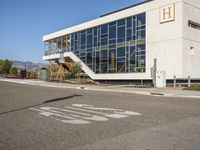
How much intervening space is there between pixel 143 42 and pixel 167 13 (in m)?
4.98

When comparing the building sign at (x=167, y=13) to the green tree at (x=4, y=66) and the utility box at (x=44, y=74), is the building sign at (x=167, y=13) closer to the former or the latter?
the utility box at (x=44, y=74)

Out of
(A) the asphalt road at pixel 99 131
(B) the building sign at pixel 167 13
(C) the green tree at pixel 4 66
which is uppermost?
(B) the building sign at pixel 167 13

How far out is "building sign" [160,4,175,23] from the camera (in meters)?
31.7

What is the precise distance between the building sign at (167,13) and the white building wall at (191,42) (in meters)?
1.38

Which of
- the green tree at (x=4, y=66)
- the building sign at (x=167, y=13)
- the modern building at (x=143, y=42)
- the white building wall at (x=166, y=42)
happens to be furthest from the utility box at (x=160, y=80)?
the green tree at (x=4, y=66)

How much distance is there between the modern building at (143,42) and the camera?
31188 mm

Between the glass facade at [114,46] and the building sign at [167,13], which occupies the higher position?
the building sign at [167,13]

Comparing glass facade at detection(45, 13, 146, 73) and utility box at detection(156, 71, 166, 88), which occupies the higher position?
glass facade at detection(45, 13, 146, 73)

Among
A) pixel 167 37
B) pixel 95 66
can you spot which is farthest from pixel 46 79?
pixel 167 37

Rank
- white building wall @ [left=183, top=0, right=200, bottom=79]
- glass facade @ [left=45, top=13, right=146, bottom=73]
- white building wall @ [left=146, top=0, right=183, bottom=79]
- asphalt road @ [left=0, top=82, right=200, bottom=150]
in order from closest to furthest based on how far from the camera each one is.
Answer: asphalt road @ [left=0, top=82, right=200, bottom=150], white building wall @ [left=146, top=0, right=183, bottom=79], white building wall @ [left=183, top=0, right=200, bottom=79], glass facade @ [left=45, top=13, right=146, bottom=73]

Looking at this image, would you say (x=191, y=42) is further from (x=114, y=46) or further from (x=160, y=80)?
(x=114, y=46)

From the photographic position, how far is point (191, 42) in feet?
105

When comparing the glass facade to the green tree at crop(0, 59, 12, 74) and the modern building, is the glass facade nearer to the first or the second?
the modern building

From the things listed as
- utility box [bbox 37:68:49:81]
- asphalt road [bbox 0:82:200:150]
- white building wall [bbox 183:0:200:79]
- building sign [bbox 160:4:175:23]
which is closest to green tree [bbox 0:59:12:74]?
utility box [bbox 37:68:49:81]
